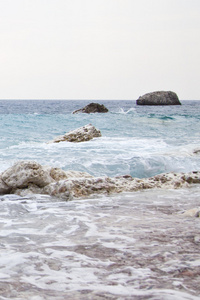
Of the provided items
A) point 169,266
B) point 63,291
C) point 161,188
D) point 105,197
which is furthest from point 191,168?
point 63,291

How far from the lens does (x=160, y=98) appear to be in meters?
60.8

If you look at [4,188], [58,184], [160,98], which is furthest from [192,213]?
[160,98]

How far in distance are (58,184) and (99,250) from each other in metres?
2.19

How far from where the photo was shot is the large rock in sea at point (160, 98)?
60.9 meters

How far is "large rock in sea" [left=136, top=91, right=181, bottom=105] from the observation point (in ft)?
200

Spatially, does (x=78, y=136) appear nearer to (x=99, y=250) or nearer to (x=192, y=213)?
(x=192, y=213)

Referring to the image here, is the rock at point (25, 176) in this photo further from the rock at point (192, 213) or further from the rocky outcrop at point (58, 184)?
the rock at point (192, 213)

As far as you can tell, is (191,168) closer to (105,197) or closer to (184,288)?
(105,197)

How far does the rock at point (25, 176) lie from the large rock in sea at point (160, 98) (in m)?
57.2

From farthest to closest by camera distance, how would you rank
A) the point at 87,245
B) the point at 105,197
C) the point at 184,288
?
1. the point at 105,197
2. the point at 87,245
3. the point at 184,288

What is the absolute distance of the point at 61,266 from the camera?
242 centimetres

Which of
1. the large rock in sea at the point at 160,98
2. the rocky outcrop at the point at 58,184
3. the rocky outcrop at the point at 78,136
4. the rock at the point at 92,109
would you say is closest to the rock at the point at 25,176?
the rocky outcrop at the point at 58,184

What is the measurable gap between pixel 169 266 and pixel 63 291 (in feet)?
2.38

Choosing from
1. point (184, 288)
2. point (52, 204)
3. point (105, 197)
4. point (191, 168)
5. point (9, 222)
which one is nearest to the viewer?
point (184, 288)
